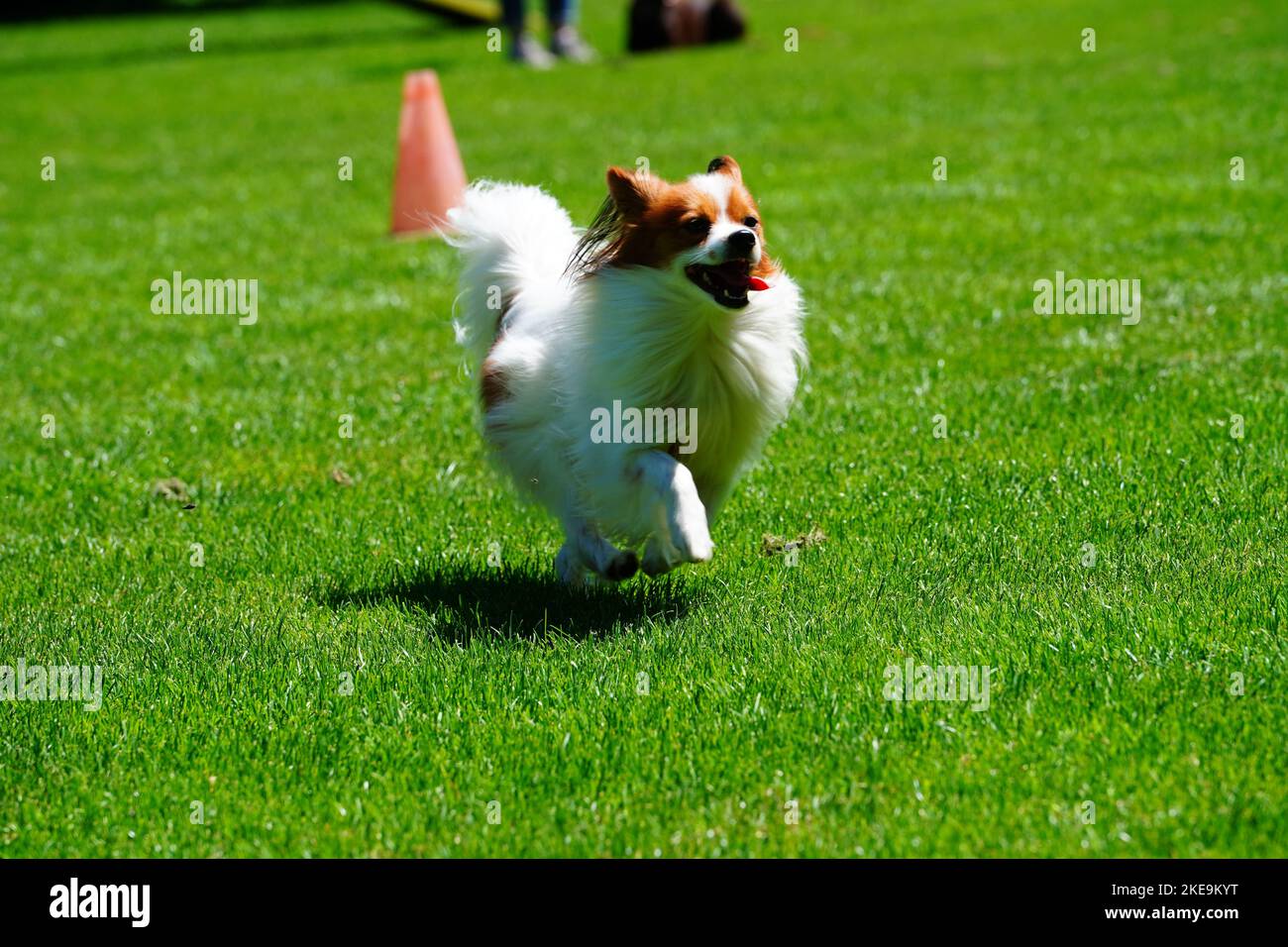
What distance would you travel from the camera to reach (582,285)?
6113mm

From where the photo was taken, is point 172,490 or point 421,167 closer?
point 172,490

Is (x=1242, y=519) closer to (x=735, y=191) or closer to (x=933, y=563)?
(x=933, y=563)

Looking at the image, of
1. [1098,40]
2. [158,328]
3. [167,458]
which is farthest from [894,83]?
[167,458]

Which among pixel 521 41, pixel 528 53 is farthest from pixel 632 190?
pixel 521 41

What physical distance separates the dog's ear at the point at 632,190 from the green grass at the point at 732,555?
62.2 inches

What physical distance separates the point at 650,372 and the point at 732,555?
3.73 ft

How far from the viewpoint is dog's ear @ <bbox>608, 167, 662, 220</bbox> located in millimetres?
5766

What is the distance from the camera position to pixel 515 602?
645 centimetres

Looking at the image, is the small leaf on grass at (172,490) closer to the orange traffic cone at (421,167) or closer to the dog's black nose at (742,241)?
the dog's black nose at (742,241)

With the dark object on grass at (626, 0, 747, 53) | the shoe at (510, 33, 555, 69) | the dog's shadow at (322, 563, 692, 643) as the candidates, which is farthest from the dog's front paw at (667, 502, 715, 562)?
the dark object on grass at (626, 0, 747, 53)

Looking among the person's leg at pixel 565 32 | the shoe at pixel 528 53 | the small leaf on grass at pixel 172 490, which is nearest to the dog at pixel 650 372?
the small leaf on grass at pixel 172 490

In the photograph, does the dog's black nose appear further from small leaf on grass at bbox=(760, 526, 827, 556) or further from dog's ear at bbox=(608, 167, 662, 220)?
small leaf on grass at bbox=(760, 526, 827, 556)

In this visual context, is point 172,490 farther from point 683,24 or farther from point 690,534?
point 683,24
